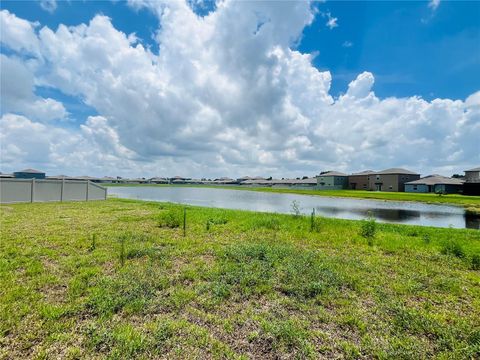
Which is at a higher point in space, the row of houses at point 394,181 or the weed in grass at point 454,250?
the row of houses at point 394,181

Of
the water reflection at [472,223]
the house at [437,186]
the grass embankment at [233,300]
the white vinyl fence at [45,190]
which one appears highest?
the house at [437,186]

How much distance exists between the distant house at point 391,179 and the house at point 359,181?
1.37 meters

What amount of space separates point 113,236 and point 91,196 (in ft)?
59.1

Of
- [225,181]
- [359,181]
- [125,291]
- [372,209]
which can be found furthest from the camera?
[225,181]

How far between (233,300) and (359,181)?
7664 cm

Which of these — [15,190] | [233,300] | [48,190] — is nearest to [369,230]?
[233,300]

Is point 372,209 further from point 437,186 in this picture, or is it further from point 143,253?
point 437,186

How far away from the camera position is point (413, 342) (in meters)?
3.00

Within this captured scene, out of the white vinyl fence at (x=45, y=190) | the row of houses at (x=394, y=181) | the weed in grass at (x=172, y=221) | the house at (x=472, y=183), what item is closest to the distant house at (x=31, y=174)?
the row of houses at (x=394, y=181)

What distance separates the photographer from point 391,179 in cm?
6266

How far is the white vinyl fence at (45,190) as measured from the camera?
17.8 metres

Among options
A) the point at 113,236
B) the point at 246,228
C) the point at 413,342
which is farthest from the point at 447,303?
the point at 113,236

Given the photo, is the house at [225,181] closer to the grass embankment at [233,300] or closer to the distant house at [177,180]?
the distant house at [177,180]

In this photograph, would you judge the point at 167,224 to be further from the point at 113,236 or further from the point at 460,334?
the point at 460,334
